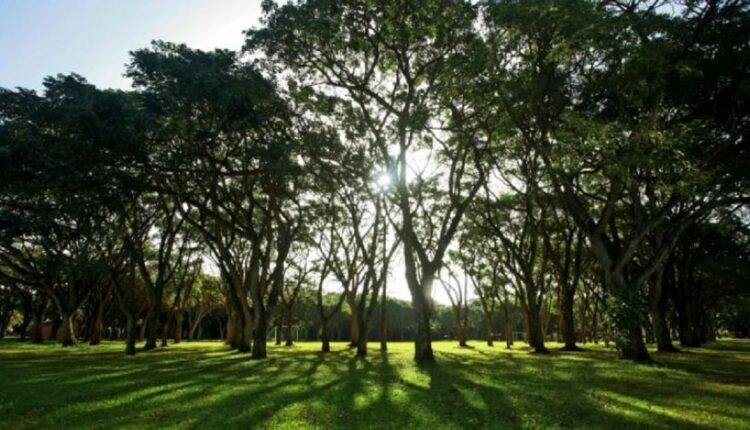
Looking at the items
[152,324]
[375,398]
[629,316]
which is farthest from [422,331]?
[152,324]

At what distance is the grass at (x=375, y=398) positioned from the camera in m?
11.2

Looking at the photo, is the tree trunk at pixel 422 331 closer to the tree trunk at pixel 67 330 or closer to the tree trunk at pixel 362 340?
the tree trunk at pixel 362 340

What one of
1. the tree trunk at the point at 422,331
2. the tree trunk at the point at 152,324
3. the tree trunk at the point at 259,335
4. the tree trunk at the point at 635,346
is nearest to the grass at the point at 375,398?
the tree trunk at the point at 635,346

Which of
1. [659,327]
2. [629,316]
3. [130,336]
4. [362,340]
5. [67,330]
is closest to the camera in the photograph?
[629,316]

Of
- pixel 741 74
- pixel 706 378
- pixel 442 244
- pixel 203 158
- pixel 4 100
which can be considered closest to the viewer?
pixel 706 378

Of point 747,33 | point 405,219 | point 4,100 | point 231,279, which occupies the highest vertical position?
point 747,33

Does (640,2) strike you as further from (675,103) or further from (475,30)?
(475,30)

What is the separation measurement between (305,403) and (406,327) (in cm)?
9815

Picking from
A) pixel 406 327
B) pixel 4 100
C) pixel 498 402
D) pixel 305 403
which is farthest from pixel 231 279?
pixel 406 327

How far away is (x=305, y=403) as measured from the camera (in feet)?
44.6

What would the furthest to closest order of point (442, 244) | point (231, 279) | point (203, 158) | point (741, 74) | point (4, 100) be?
point (231, 279) < point (442, 244) < point (203, 158) < point (4, 100) < point (741, 74)

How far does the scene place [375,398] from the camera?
47.6 ft

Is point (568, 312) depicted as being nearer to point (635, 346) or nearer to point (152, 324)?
point (635, 346)

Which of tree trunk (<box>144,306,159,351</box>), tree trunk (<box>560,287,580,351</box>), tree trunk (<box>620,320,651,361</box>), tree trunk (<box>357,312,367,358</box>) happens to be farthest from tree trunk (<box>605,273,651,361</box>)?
tree trunk (<box>144,306,159,351</box>)
